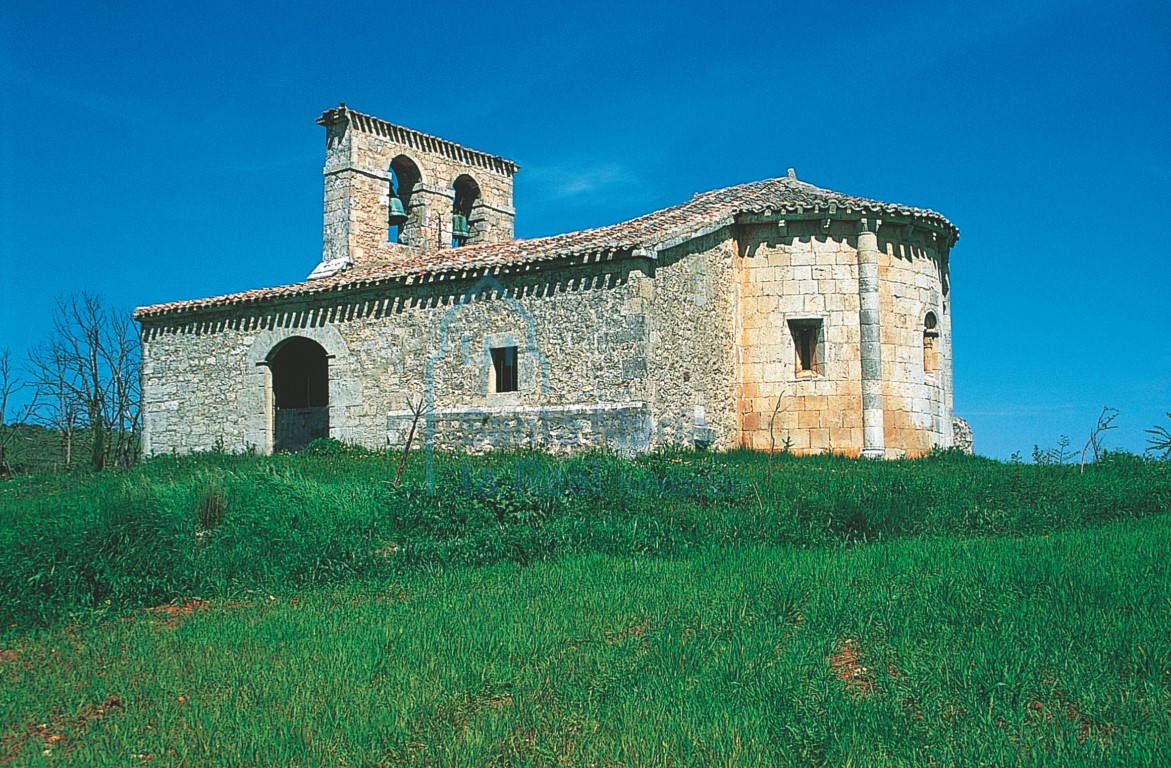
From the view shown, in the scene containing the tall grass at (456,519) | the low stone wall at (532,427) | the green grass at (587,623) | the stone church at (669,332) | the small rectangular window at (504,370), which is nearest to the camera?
the green grass at (587,623)

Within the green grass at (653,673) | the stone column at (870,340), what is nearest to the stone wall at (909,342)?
the stone column at (870,340)

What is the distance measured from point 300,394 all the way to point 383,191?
5.46 metres

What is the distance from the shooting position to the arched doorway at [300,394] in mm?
22938

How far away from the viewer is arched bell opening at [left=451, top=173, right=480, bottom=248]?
2373 centimetres

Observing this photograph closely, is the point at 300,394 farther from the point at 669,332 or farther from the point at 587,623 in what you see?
the point at 587,623

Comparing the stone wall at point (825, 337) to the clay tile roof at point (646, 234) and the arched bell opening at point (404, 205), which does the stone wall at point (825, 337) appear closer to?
the clay tile roof at point (646, 234)

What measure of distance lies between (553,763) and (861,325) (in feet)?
44.7

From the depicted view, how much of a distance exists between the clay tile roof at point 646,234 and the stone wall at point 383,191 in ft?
6.30

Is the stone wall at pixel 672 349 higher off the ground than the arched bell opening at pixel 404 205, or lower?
lower

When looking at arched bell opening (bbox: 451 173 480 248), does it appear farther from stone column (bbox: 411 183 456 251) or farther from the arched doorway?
the arched doorway

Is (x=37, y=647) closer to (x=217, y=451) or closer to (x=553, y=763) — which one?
(x=553, y=763)

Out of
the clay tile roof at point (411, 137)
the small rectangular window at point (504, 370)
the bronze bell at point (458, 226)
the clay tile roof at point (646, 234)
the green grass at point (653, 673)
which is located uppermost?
the clay tile roof at point (411, 137)

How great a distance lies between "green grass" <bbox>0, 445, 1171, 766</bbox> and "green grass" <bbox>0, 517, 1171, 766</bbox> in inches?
0.9

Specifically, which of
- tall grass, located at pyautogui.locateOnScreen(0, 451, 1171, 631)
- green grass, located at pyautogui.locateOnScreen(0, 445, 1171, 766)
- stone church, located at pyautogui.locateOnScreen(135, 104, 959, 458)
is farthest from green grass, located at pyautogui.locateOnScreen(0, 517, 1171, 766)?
stone church, located at pyautogui.locateOnScreen(135, 104, 959, 458)
